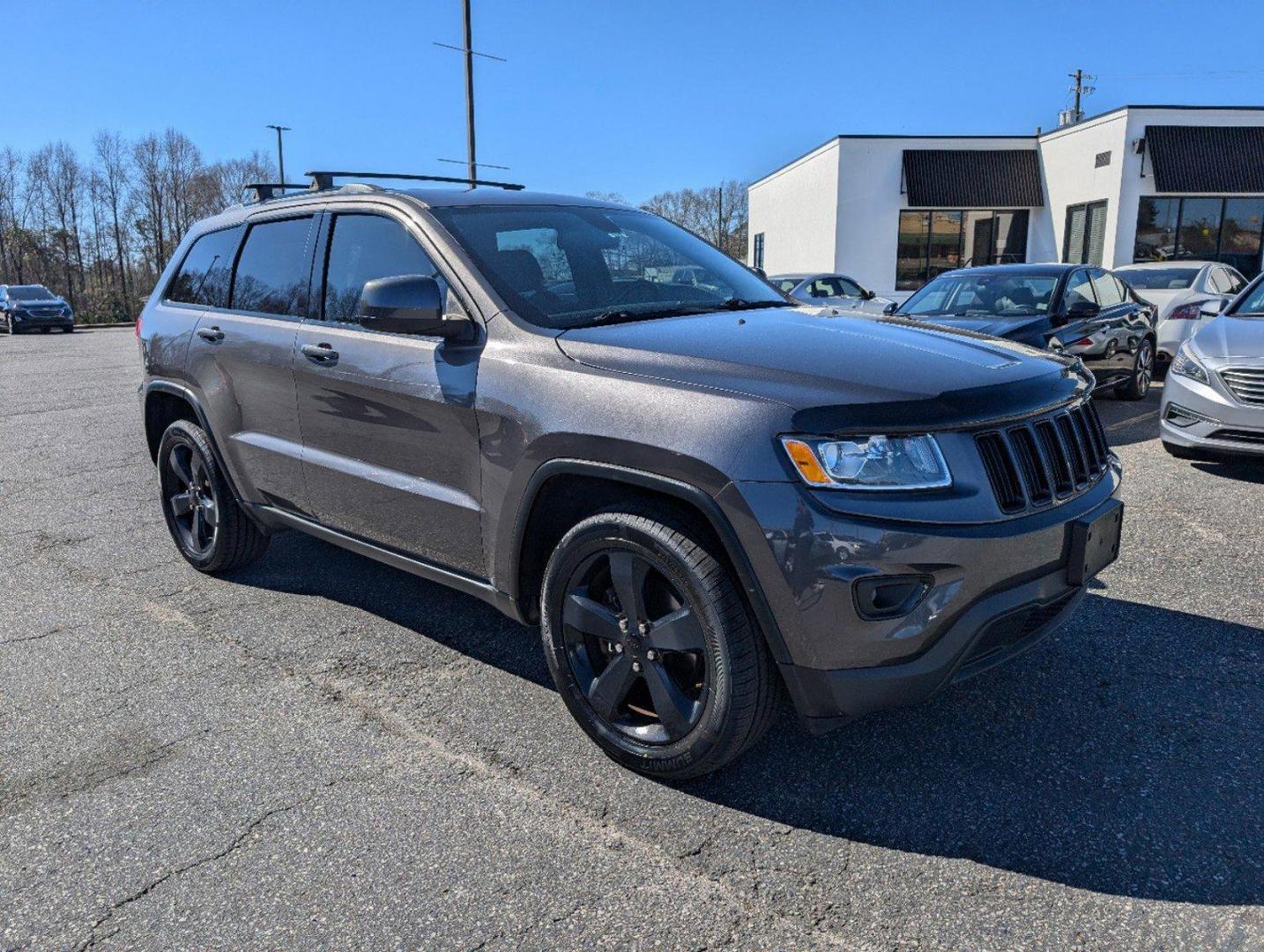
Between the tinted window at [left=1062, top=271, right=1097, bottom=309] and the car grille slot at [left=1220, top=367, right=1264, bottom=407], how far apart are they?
232cm

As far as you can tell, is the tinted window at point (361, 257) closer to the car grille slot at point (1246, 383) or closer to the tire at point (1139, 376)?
the car grille slot at point (1246, 383)

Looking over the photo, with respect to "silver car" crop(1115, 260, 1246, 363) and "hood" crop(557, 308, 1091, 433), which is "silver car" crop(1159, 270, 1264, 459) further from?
"silver car" crop(1115, 260, 1246, 363)

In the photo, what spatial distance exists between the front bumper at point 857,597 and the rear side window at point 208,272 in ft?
10.7

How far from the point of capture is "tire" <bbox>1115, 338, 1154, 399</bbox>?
394 inches

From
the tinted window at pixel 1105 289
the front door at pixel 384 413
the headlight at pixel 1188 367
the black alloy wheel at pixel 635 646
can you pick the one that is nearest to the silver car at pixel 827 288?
the tinted window at pixel 1105 289

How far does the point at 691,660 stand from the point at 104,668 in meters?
2.44

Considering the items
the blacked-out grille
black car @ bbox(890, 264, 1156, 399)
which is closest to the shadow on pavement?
the blacked-out grille

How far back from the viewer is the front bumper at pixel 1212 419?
20.9ft

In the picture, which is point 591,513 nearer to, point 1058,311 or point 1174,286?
point 1058,311

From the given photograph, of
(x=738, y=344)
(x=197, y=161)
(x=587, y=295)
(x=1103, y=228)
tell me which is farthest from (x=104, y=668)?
(x=197, y=161)

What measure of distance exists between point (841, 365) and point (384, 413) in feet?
5.53

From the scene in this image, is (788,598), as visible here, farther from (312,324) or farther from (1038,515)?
(312,324)

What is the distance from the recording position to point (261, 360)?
411 cm

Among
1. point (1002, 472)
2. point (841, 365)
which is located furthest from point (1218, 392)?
point (841, 365)
